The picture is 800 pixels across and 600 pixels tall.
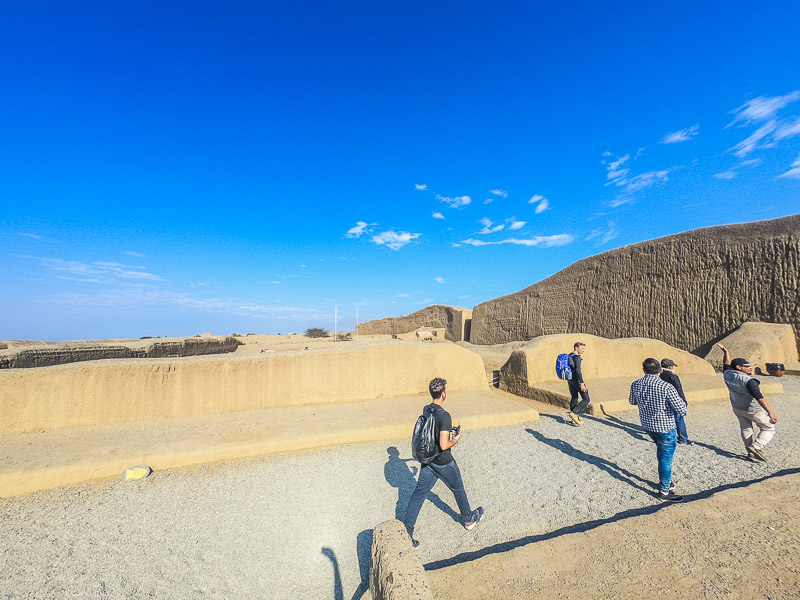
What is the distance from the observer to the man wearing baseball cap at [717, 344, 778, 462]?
4459 mm

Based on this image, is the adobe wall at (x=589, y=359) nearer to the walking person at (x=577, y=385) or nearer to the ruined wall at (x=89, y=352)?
the walking person at (x=577, y=385)

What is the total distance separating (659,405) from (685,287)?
19.4m

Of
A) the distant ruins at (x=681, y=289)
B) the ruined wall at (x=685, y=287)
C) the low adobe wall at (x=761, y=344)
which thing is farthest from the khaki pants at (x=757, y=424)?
the ruined wall at (x=685, y=287)

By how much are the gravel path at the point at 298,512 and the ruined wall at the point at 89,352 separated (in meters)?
5.79

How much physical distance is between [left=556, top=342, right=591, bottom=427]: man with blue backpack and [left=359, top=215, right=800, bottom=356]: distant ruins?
15746 millimetres

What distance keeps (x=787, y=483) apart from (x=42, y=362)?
43.9 feet

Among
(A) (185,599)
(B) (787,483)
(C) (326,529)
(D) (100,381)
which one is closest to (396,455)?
(C) (326,529)

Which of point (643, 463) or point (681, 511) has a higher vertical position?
point (681, 511)

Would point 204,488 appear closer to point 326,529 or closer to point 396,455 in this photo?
point 326,529

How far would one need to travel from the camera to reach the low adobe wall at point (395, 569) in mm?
1885

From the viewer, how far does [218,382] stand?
6777 millimetres

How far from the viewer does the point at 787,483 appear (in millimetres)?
3441

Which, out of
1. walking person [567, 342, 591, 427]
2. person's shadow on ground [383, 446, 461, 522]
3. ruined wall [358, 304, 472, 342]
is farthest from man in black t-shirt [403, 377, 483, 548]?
ruined wall [358, 304, 472, 342]

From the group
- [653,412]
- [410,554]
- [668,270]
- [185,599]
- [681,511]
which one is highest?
[668,270]
